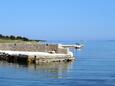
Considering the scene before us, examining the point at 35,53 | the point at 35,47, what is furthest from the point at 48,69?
the point at 35,47

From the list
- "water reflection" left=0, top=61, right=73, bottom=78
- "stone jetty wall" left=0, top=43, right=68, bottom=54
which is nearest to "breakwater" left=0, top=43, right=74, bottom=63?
"stone jetty wall" left=0, top=43, right=68, bottom=54

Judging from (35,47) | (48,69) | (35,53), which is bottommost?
(48,69)

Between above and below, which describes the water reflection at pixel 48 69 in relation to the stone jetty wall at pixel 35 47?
below

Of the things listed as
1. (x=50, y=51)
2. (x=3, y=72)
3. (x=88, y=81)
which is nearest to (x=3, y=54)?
(x=50, y=51)

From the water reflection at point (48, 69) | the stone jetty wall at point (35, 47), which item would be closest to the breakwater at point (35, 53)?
the stone jetty wall at point (35, 47)

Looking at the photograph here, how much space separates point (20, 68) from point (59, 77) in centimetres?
1032

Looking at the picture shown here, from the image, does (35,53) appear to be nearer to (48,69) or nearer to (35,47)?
(35,47)

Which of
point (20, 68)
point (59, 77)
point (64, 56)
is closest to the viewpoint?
point (59, 77)

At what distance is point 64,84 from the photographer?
37.3m

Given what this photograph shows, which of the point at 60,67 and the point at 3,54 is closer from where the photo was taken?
the point at 60,67

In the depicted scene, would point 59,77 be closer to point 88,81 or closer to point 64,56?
point 88,81

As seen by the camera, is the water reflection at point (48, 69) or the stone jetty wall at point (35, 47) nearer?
the water reflection at point (48, 69)

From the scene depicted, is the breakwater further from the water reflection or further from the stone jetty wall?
the water reflection

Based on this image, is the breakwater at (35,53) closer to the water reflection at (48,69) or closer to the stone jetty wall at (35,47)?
the stone jetty wall at (35,47)
